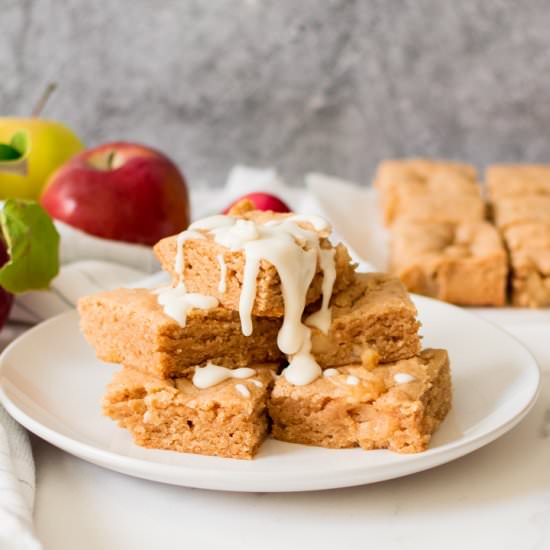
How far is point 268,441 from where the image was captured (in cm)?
130

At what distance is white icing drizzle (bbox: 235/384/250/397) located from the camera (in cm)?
126

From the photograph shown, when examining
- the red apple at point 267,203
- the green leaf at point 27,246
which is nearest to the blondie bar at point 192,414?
the green leaf at point 27,246

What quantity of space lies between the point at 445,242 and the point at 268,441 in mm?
1138

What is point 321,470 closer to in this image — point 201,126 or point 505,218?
point 505,218

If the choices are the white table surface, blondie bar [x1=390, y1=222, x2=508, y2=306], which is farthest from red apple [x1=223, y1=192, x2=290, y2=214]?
the white table surface

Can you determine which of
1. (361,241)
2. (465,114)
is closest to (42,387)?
(361,241)

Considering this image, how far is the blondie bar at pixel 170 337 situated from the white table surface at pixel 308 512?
182 mm

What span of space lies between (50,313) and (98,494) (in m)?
0.76

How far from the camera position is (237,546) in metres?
1.11

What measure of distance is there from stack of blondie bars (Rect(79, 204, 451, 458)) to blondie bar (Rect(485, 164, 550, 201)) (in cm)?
138

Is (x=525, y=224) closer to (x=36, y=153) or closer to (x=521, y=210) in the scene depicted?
(x=521, y=210)

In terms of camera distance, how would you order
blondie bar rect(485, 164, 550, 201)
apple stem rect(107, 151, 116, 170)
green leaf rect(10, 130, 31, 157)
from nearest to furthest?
green leaf rect(10, 130, 31, 157)
apple stem rect(107, 151, 116, 170)
blondie bar rect(485, 164, 550, 201)

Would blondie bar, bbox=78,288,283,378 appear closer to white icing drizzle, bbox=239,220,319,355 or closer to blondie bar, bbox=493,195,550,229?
white icing drizzle, bbox=239,220,319,355

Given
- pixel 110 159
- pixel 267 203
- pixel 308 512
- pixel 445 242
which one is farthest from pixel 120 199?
pixel 308 512
